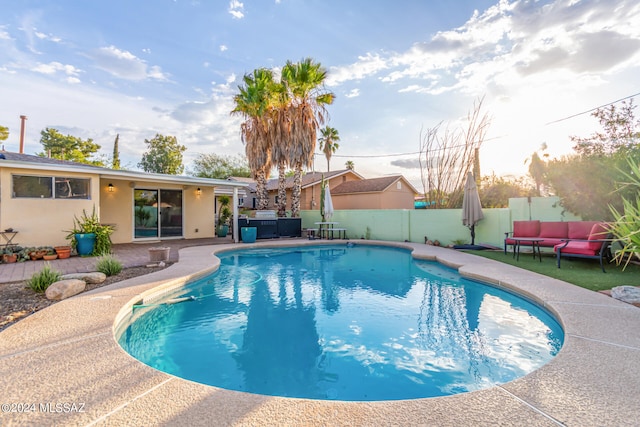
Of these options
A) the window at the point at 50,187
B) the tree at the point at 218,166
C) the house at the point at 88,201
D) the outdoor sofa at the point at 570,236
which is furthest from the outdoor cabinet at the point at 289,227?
the tree at the point at 218,166

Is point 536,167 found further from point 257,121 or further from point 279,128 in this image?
point 257,121

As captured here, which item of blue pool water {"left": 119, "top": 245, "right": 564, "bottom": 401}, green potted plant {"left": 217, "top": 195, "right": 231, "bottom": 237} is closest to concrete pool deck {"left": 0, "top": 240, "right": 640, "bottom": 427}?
blue pool water {"left": 119, "top": 245, "right": 564, "bottom": 401}

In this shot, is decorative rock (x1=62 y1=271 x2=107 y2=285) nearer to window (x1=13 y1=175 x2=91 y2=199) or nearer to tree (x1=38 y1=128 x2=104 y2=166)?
window (x1=13 y1=175 x2=91 y2=199)

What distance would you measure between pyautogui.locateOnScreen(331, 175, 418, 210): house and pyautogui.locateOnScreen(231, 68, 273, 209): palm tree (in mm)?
9459

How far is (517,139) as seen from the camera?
45.7 ft

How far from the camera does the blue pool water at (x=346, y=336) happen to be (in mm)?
2945

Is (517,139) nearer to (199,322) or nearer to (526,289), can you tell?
(526,289)

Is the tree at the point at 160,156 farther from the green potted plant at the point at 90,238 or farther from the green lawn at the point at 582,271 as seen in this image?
the green lawn at the point at 582,271

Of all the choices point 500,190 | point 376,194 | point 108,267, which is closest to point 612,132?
point 500,190

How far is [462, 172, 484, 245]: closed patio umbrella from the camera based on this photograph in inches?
398

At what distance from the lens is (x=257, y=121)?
611 inches

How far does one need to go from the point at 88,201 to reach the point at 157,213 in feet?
10.6

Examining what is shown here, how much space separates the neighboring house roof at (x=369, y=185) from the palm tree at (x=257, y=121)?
9395 millimetres

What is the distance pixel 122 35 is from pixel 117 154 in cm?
2922
